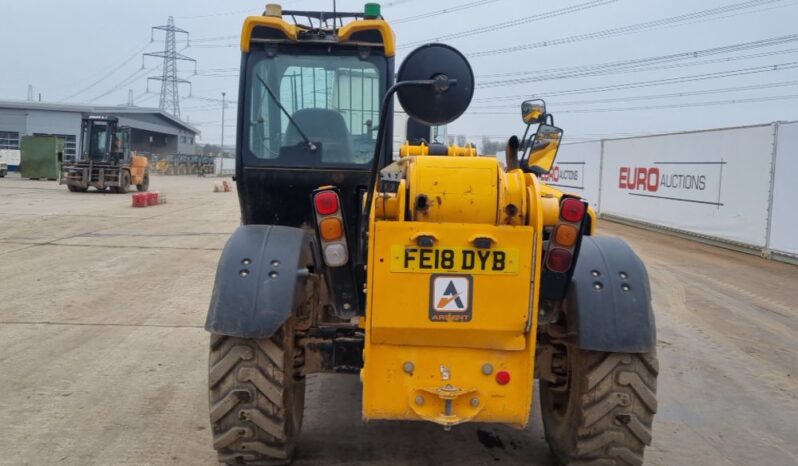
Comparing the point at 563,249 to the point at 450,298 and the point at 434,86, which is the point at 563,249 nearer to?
the point at 450,298

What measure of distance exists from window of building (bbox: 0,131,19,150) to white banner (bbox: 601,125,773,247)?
49326 millimetres

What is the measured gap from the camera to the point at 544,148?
4.99m

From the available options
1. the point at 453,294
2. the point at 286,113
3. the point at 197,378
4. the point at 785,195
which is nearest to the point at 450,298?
the point at 453,294

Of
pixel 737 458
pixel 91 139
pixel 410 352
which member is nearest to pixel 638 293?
pixel 410 352

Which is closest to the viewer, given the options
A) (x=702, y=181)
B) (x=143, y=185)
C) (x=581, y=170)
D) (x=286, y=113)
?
(x=286, y=113)

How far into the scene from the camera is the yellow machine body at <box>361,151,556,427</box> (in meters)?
3.47

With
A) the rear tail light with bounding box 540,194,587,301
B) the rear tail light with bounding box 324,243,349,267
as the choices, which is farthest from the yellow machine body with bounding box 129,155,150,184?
the rear tail light with bounding box 540,194,587,301

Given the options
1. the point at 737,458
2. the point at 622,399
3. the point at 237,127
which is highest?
the point at 237,127

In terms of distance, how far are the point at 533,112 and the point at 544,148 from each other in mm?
427

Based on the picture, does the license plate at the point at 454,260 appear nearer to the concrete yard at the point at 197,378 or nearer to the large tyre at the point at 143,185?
the concrete yard at the point at 197,378

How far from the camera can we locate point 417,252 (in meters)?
3.46

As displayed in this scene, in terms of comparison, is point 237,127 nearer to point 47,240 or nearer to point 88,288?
point 88,288

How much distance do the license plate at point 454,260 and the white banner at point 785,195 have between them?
41.7 feet

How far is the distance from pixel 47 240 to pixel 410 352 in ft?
44.7
